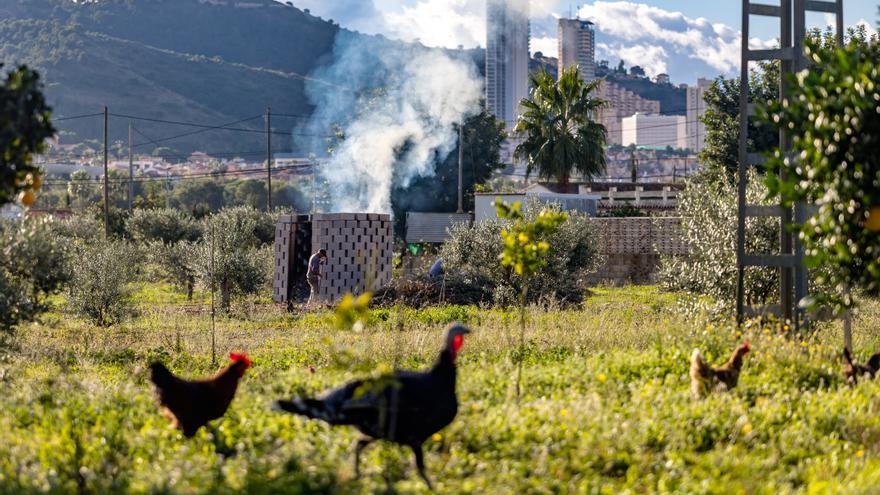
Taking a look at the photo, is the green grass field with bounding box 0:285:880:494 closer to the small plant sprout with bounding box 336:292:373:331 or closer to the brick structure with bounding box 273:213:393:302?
the small plant sprout with bounding box 336:292:373:331

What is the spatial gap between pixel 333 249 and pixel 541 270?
6.06m

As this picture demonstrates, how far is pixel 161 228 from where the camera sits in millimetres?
43562

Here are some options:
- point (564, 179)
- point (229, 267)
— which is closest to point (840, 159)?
point (229, 267)

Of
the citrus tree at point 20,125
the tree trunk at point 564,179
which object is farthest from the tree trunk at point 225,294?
the tree trunk at point 564,179

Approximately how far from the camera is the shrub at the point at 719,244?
15.7 m

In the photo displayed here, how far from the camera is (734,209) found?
15.6m

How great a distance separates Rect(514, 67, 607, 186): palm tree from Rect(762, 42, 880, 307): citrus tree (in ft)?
120

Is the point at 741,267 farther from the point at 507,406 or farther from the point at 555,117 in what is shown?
the point at 555,117

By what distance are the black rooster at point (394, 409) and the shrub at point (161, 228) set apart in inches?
1456

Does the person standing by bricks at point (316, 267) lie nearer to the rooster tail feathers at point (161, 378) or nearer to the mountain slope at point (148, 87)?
the rooster tail feathers at point (161, 378)

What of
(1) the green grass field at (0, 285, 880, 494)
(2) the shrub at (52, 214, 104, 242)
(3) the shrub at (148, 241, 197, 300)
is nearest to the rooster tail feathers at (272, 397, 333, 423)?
(1) the green grass field at (0, 285, 880, 494)

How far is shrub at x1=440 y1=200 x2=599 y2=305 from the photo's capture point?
24578mm

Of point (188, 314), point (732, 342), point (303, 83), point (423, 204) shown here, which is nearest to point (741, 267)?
point (732, 342)

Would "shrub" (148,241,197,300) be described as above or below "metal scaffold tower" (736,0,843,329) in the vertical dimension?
below
